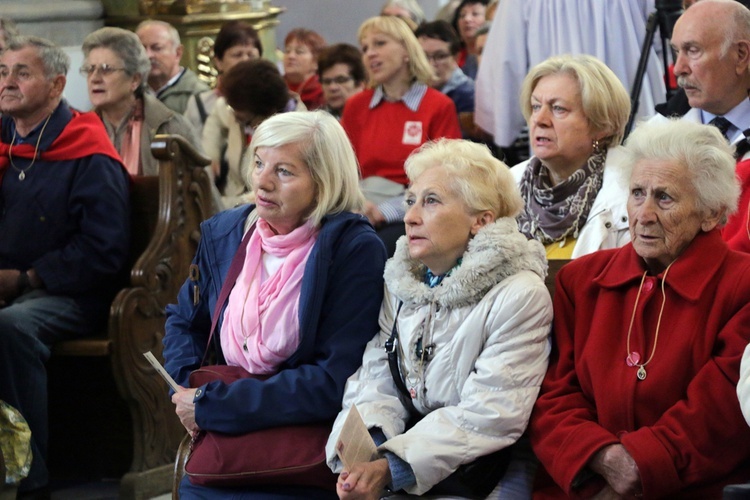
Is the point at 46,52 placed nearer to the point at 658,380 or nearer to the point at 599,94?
the point at 599,94

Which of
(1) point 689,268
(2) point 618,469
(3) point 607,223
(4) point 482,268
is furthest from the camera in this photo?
(3) point 607,223

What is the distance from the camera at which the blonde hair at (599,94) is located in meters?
3.51

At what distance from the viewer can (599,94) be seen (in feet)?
11.5

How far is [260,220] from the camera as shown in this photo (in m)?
3.30

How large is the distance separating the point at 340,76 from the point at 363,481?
403cm

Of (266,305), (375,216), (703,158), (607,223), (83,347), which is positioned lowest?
(83,347)

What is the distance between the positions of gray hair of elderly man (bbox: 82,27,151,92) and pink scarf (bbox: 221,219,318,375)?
2462 millimetres

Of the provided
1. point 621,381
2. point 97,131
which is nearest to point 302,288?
point 621,381

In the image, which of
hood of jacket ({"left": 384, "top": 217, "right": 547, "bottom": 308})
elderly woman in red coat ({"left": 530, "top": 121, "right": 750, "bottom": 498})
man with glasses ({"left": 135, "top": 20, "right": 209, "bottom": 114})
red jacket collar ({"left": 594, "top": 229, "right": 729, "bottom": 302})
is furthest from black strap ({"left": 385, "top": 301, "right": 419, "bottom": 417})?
man with glasses ({"left": 135, "top": 20, "right": 209, "bottom": 114})

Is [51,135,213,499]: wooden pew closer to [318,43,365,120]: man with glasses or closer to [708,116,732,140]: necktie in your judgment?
[318,43,365,120]: man with glasses

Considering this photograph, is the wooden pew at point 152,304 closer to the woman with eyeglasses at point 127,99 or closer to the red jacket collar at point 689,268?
the woman with eyeglasses at point 127,99

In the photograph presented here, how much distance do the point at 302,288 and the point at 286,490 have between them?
506mm

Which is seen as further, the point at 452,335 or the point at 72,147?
the point at 72,147


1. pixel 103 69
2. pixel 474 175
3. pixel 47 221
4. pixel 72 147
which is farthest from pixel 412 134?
pixel 474 175
